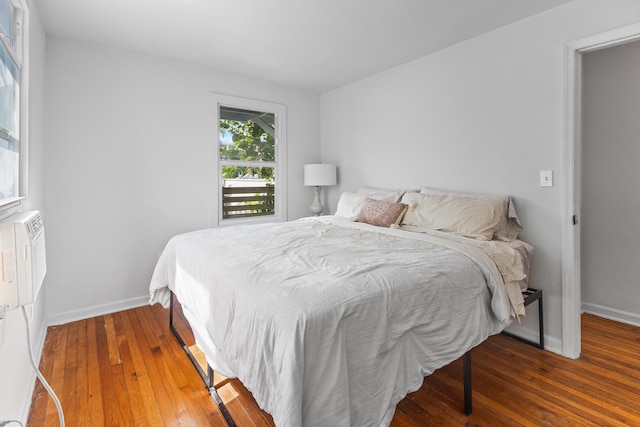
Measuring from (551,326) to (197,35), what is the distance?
3.50 metres

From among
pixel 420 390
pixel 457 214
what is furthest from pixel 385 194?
pixel 420 390

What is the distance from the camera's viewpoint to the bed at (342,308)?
1.09m

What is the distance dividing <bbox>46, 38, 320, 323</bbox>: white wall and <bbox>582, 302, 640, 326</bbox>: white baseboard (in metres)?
3.72

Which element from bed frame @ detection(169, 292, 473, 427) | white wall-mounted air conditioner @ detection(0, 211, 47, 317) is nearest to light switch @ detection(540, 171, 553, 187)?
bed frame @ detection(169, 292, 473, 427)

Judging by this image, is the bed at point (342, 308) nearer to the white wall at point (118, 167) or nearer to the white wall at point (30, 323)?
the white wall at point (30, 323)

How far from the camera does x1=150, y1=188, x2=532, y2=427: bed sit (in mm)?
1088

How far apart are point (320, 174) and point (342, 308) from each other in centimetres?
291

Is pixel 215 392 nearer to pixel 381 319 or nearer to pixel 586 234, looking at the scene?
pixel 381 319

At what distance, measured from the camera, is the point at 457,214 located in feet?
7.90

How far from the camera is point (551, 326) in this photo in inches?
91.0

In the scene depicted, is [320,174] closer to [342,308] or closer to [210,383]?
[210,383]

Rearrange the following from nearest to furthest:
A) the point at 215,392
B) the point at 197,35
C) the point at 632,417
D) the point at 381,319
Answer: the point at 381,319 < the point at 632,417 < the point at 215,392 < the point at 197,35

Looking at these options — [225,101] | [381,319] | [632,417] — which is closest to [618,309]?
[632,417]

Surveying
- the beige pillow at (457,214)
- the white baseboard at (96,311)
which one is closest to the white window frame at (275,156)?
the white baseboard at (96,311)
